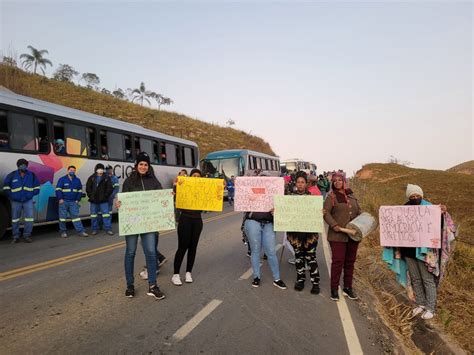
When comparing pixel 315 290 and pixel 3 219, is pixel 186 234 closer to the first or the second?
pixel 315 290

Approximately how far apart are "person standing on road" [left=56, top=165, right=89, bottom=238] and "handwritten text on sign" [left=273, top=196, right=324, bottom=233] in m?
6.51

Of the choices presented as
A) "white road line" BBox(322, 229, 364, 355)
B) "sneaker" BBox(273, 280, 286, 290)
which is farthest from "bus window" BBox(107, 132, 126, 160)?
"white road line" BBox(322, 229, 364, 355)

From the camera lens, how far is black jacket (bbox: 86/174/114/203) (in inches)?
407

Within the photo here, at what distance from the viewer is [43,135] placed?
1002cm

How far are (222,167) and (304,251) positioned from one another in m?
18.8

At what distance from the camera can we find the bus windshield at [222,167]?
23.8 metres

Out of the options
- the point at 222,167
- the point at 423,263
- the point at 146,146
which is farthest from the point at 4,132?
the point at 222,167

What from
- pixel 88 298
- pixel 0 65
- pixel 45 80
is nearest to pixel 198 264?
pixel 88 298

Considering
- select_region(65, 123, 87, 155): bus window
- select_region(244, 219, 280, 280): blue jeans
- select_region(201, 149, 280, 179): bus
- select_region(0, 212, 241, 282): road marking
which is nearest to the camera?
Result: select_region(244, 219, 280, 280): blue jeans

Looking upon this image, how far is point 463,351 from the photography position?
3764 mm

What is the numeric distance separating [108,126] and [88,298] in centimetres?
912

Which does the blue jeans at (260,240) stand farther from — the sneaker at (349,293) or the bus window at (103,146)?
the bus window at (103,146)

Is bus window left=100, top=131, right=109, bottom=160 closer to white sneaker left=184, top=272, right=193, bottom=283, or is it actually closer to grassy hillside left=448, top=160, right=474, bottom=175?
white sneaker left=184, top=272, right=193, bottom=283

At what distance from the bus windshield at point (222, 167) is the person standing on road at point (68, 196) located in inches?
548
